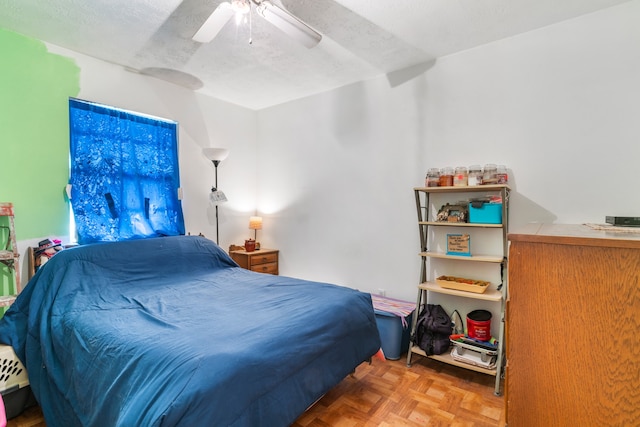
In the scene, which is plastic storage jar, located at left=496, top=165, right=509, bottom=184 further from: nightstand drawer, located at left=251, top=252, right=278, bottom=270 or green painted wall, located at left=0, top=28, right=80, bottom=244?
green painted wall, located at left=0, top=28, right=80, bottom=244

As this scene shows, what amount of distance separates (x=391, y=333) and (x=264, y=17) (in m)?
2.54

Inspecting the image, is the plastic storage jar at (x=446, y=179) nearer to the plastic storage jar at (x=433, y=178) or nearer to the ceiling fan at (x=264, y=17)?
the plastic storage jar at (x=433, y=178)

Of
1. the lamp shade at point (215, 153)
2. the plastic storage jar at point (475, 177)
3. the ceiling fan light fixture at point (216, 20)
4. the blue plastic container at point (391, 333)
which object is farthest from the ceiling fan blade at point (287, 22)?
the blue plastic container at point (391, 333)

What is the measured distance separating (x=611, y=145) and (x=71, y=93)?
422 centimetres

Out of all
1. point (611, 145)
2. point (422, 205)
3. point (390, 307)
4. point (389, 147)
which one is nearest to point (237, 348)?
point (390, 307)

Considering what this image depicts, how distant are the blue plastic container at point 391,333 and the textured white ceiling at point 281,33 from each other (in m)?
2.29

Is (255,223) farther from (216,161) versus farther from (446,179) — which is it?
(446,179)

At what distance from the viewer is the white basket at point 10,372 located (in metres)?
1.90

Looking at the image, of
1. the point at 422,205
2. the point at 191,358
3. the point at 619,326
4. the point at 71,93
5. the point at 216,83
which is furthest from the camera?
the point at 216,83

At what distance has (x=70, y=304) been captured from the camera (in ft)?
6.64

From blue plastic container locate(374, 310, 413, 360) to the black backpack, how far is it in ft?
0.44

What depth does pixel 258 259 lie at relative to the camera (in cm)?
382

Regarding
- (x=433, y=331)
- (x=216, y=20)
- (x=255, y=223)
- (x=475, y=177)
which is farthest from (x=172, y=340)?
(x=255, y=223)

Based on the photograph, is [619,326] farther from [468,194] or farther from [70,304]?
[70,304]
